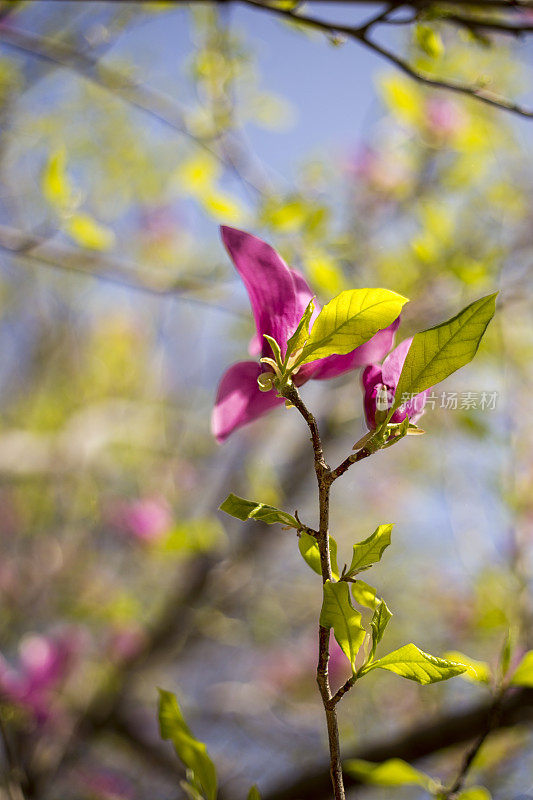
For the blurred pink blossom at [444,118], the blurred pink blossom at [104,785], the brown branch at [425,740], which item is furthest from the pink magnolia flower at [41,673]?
the blurred pink blossom at [444,118]

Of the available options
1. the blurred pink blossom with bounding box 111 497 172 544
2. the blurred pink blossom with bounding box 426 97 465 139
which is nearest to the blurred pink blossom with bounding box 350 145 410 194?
the blurred pink blossom with bounding box 426 97 465 139

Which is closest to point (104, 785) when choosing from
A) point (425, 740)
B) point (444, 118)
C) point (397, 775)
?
point (425, 740)

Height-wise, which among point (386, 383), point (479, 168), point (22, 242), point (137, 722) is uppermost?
point (479, 168)

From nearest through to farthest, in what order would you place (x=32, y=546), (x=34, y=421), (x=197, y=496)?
(x=32, y=546) < (x=197, y=496) < (x=34, y=421)

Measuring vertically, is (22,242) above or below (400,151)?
below

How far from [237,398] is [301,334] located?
0.09 m

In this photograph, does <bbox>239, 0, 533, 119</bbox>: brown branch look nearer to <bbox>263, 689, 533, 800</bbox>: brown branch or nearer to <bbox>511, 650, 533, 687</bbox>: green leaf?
<bbox>511, 650, 533, 687</bbox>: green leaf

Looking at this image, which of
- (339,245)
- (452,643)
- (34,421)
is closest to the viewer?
(339,245)

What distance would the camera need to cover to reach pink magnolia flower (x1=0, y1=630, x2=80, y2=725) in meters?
1.33

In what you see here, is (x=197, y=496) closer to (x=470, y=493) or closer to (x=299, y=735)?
(x=299, y=735)

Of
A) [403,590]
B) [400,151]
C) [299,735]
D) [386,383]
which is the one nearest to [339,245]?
[386,383]

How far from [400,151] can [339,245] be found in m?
1.00

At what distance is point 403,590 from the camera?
242 centimetres

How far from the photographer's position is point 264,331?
411 millimetres
